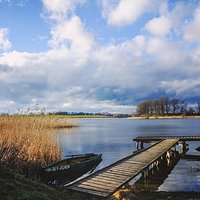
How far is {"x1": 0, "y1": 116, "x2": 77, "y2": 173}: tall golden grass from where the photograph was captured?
12.5 metres

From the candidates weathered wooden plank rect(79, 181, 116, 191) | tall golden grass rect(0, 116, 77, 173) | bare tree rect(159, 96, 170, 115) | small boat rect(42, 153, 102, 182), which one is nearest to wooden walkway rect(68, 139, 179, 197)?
weathered wooden plank rect(79, 181, 116, 191)

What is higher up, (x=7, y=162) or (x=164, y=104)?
(x=164, y=104)

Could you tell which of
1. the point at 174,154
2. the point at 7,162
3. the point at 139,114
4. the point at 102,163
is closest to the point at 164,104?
the point at 139,114

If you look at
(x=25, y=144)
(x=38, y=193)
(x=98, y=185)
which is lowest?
(x=98, y=185)

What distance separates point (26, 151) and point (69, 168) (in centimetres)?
223

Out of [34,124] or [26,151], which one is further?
[34,124]

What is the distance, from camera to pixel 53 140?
16453 millimetres

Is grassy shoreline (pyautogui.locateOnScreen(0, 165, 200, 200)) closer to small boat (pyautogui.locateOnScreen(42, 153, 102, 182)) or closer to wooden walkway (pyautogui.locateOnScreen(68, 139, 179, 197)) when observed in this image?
wooden walkway (pyautogui.locateOnScreen(68, 139, 179, 197))

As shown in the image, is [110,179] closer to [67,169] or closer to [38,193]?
[38,193]

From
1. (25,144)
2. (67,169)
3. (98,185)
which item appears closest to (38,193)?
(98,185)

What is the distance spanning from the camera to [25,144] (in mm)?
13844

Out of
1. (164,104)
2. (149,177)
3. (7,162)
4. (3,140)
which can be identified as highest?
(164,104)

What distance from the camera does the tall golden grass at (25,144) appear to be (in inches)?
493

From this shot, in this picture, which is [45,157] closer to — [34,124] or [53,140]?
[53,140]
